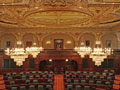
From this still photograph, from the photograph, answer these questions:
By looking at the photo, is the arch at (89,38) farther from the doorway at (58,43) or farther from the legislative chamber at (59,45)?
the doorway at (58,43)

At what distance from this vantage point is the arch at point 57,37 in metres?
19.9

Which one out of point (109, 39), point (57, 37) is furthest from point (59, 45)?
point (109, 39)

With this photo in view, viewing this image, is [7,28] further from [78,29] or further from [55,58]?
[78,29]

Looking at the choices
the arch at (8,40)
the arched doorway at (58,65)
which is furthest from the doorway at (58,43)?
the arch at (8,40)

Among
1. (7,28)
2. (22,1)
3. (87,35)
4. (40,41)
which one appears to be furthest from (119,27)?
(7,28)

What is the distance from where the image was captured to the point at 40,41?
19359 millimetres

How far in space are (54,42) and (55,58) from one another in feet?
9.65

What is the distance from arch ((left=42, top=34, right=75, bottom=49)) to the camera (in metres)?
19.9

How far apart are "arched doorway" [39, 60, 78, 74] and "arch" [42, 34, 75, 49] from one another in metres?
2.04

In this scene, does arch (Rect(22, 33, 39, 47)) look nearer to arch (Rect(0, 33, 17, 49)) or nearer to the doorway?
arch (Rect(0, 33, 17, 49))

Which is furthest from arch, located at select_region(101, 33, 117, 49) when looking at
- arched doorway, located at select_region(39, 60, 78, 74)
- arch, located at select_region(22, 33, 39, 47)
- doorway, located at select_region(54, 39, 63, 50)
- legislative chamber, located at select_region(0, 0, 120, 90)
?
arch, located at select_region(22, 33, 39, 47)

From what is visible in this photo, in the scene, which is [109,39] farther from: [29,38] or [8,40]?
Result: [8,40]

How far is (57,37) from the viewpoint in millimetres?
20000

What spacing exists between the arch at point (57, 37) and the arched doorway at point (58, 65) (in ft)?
6.68
